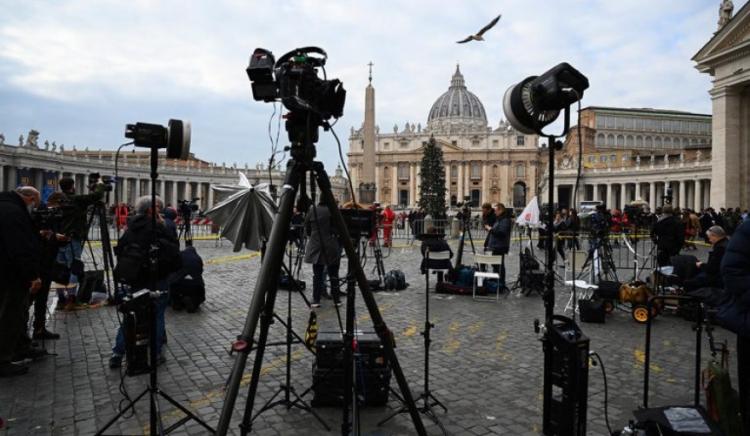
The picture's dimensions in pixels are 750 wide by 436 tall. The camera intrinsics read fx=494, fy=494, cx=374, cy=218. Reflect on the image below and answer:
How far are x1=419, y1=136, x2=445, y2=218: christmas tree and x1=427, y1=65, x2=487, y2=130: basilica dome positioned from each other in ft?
193

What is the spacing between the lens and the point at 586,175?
64.1m

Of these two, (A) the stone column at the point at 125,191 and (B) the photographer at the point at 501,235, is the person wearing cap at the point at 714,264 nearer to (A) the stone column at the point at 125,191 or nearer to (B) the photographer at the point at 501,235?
(B) the photographer at the point at 501,235

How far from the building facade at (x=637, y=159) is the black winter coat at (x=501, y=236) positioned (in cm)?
2476

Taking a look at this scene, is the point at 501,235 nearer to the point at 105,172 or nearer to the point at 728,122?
the point at 728,122

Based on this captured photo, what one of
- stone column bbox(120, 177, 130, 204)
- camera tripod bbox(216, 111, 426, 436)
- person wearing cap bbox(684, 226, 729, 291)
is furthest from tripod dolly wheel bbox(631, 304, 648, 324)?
stone column bbox(120, 177, 130, 204)

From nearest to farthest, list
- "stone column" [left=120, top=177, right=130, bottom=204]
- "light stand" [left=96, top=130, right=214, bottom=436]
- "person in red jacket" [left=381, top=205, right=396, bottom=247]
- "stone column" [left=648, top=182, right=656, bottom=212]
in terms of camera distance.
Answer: "light stand" [left=96, top=130, right=214, bottom=436]
"person in red jacket" [left=381, top=205, right=396, bottom=247]
"stone column" [left=648, top=182, right=656, bottom=212]
"stone column" [left=120, top=177, right=130, bottom=204]

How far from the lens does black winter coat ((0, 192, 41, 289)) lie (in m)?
4.78

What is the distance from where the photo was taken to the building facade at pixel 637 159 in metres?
51.0

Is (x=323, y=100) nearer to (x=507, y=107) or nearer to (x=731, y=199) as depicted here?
(x=507, y=107)

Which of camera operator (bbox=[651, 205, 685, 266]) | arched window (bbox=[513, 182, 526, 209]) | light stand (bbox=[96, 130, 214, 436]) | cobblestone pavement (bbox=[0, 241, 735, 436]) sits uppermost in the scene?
arched window (bbox=[513, 182, 526, 209])

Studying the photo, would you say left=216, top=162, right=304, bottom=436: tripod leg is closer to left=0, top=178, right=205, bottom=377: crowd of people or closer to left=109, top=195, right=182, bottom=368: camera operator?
left=109, top=195, right=182, bottom=368: camera operator

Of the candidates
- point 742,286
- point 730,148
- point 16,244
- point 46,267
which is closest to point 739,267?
point 742,286

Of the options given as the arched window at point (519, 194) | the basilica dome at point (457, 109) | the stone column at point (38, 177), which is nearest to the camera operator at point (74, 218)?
the stone column at point (38, 177)

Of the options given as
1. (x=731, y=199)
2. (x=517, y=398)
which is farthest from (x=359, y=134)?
(x=517, y=398)
